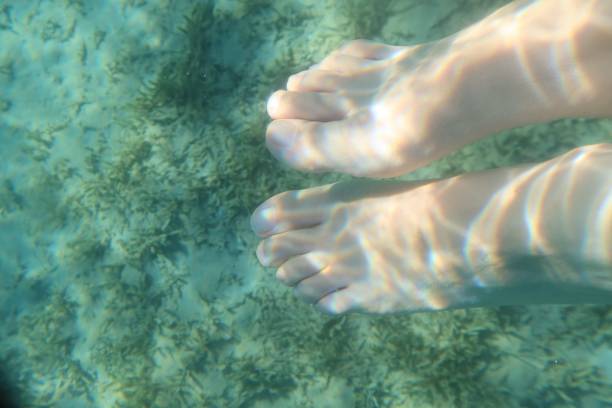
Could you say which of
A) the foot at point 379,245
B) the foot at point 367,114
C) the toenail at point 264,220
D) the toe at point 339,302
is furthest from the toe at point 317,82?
the toe at point 339,302

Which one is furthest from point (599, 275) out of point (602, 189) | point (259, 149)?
point (259, 149)

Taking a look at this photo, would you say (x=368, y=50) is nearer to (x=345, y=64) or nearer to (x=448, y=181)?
(x=345, y=64)

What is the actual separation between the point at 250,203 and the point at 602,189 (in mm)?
1623

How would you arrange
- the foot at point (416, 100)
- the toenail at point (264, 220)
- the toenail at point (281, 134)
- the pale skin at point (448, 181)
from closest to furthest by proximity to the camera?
1. the pale skin at point (448, 181)
2. the foot at point (416, 100)
3. the toenail at point (281, 134)
4. the toenail at point (264, 220)

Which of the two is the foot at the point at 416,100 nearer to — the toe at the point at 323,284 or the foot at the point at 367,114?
the foot at the point at 367,114

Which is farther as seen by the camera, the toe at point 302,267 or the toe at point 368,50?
the toe at point 368,50

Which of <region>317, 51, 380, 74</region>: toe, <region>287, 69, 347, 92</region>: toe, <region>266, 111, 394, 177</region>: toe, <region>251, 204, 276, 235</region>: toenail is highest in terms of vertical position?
<region>317, 51, 380, 74</region>: toe

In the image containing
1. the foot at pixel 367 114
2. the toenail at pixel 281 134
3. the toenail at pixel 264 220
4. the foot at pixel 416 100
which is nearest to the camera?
the foot at pixel 416 100

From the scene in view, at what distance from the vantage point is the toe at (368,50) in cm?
253

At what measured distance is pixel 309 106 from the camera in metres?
2.41

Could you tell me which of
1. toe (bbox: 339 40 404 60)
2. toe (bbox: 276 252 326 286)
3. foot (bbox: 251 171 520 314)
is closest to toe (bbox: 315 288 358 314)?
foot (bbox: 251 171 520 314)

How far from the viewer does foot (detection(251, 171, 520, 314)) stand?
2.14 metres

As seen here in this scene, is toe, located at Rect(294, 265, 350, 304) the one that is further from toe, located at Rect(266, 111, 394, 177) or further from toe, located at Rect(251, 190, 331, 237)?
toe, located at Rect(266, 111, 394, 177)

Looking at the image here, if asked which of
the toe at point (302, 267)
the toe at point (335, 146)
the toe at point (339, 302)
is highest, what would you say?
the toe at point (335, 146)
